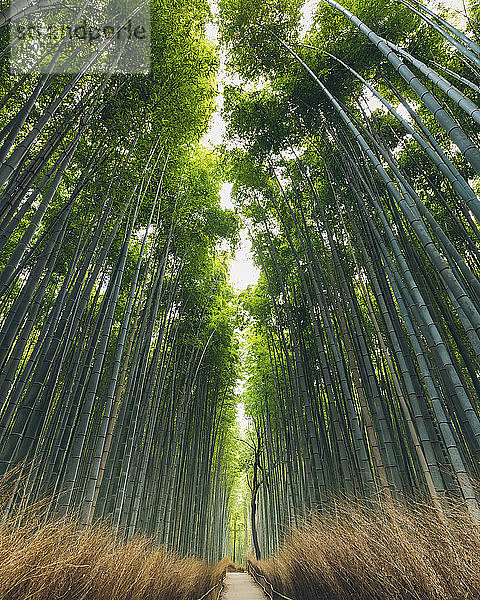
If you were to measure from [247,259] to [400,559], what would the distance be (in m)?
5.88

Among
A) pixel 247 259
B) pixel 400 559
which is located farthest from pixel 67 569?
pixel 247 259

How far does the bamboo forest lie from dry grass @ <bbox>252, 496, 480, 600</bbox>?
1 cm

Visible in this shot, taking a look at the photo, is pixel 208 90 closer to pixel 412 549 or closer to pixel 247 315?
pixel 247 315

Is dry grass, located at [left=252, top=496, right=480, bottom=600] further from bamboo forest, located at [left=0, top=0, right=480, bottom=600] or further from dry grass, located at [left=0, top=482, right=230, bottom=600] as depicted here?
dry grass, located at [left=0, top=482, right=230, bottom=600]

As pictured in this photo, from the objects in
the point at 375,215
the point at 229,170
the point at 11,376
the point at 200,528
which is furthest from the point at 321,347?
the point at 200,528

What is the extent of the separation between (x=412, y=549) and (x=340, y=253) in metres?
3.59

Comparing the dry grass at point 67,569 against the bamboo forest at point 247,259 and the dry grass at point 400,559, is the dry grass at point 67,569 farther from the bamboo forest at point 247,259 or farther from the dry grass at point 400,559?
the dry grass at point 400,559

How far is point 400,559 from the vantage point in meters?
1.45

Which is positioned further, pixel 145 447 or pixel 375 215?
pixel 145 447

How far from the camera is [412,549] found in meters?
1.41

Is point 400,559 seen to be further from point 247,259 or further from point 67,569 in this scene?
point 247,259

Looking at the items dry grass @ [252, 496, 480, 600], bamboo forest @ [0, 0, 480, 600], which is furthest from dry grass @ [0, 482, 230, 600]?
dry grass @ [252, 496, 480, 600]

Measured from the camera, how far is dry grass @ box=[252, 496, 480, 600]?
1197 mm

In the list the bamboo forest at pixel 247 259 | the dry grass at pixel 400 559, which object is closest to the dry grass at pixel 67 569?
the bamboo forest at pixel 247 259
